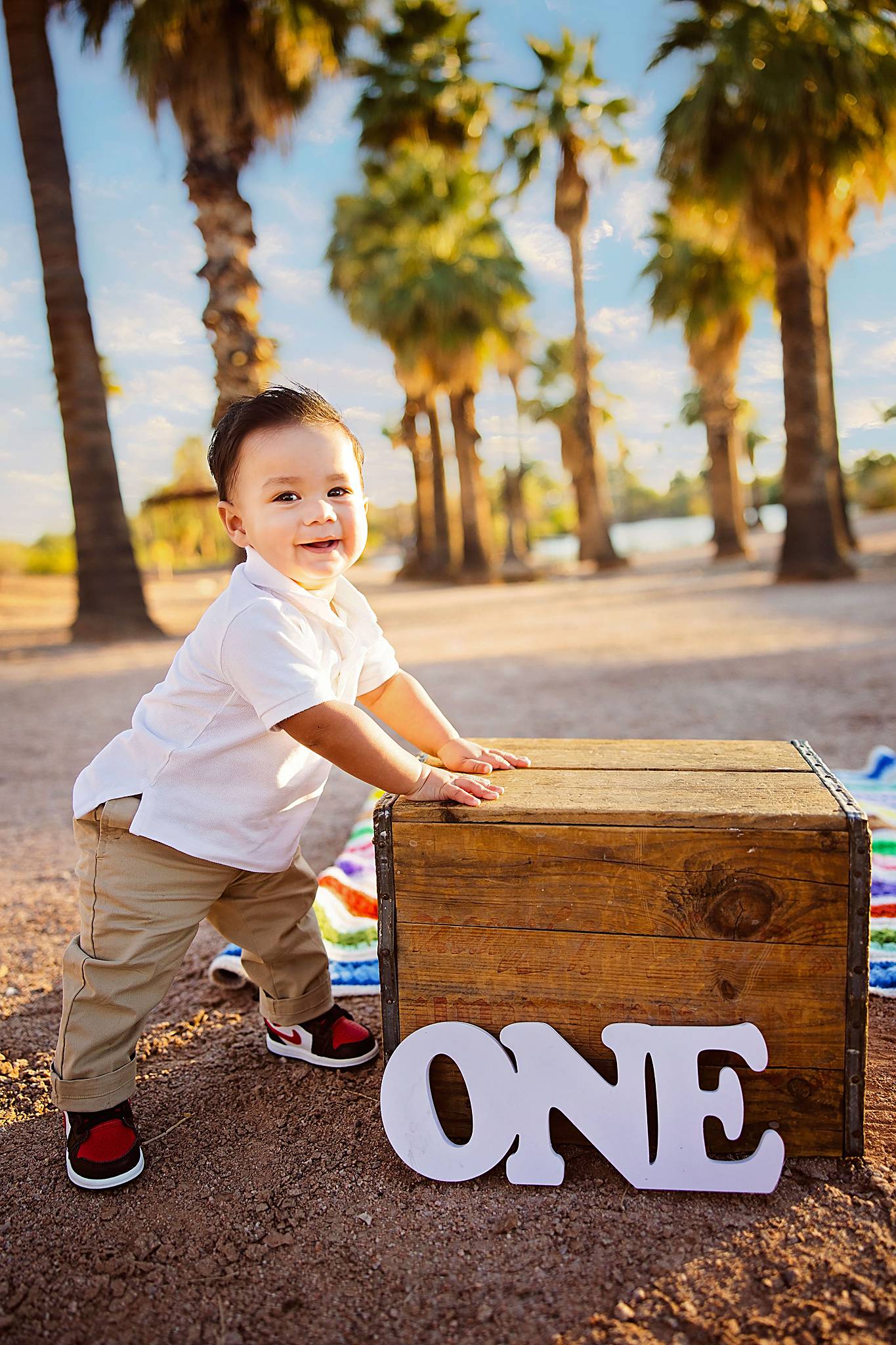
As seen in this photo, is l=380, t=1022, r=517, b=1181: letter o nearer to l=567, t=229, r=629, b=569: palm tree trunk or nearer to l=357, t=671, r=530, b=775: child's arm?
l=357, t=671, r=530, b=775: child's arm

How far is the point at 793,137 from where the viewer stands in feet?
37.1

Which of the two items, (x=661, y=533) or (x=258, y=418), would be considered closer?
(x=258, y=418)

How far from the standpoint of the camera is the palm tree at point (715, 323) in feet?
62.1

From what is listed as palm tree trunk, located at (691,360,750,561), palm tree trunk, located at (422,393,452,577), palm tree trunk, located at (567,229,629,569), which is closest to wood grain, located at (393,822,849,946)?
palm tree trunk, located at (567,229,629,569)

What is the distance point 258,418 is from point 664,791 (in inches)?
39.9

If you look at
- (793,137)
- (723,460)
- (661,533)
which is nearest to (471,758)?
(793,137)

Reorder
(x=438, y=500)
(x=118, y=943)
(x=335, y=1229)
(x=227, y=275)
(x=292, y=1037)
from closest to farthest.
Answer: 1. (x=335, y=1229)
2. (x=118, y=943)
3. (x=292, y=1037)
4. (x=227, y=275)
5. (x=438, y=500)

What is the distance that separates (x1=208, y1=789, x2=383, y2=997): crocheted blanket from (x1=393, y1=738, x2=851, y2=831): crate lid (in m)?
0.65

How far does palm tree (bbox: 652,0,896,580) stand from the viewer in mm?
11164

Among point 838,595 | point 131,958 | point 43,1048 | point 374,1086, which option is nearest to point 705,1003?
point 374,1086

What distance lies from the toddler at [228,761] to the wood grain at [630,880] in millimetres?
110

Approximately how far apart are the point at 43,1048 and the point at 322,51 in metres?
11.8

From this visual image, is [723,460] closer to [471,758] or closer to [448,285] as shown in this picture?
[448,285]

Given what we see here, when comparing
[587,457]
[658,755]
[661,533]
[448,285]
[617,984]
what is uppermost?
[448,285]
